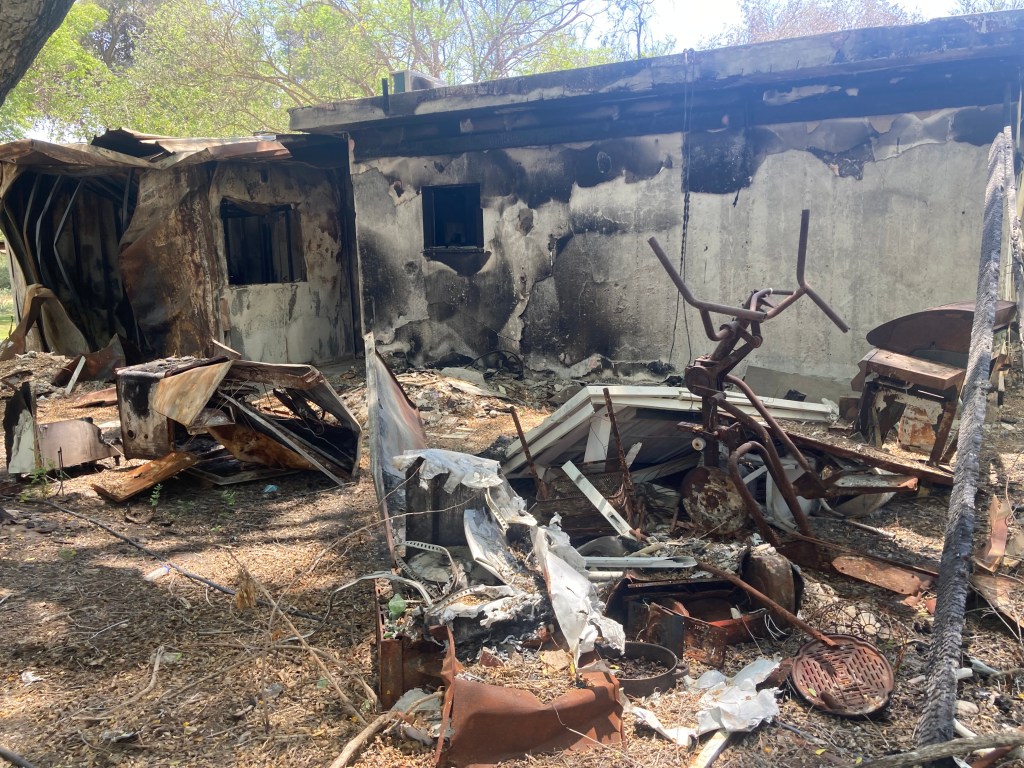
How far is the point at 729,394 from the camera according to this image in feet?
13.8

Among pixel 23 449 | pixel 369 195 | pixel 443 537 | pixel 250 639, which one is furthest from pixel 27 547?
pixel 369 195

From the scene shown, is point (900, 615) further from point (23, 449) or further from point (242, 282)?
point (242, 282)

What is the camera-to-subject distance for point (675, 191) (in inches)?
291

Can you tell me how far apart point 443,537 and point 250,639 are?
3.02 feet

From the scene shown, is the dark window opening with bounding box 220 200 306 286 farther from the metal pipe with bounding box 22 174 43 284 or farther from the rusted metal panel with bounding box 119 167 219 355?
the metal pipe with bounding box 22 174 43 284

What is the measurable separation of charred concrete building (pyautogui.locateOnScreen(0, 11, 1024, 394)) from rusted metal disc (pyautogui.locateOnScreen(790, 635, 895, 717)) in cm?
463

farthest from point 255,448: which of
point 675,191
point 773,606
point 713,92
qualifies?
point 713,92

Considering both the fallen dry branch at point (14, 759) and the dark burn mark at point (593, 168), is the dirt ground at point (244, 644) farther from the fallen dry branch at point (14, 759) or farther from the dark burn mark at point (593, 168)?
the dark burn mark at point (593, 168)

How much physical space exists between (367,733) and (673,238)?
6.07 metres

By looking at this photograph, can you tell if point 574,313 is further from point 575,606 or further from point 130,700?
point 130,700

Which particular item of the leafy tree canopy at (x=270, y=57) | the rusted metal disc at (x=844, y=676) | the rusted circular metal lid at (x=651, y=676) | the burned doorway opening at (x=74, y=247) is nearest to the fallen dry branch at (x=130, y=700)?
the rusted circular metal lid at (x=651, y=676)

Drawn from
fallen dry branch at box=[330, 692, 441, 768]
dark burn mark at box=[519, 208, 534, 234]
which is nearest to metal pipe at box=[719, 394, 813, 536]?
fallen dry branch at box=[330, 692, 441, 768]

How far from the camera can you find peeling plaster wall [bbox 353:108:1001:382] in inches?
256

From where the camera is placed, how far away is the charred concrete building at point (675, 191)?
250 inches
